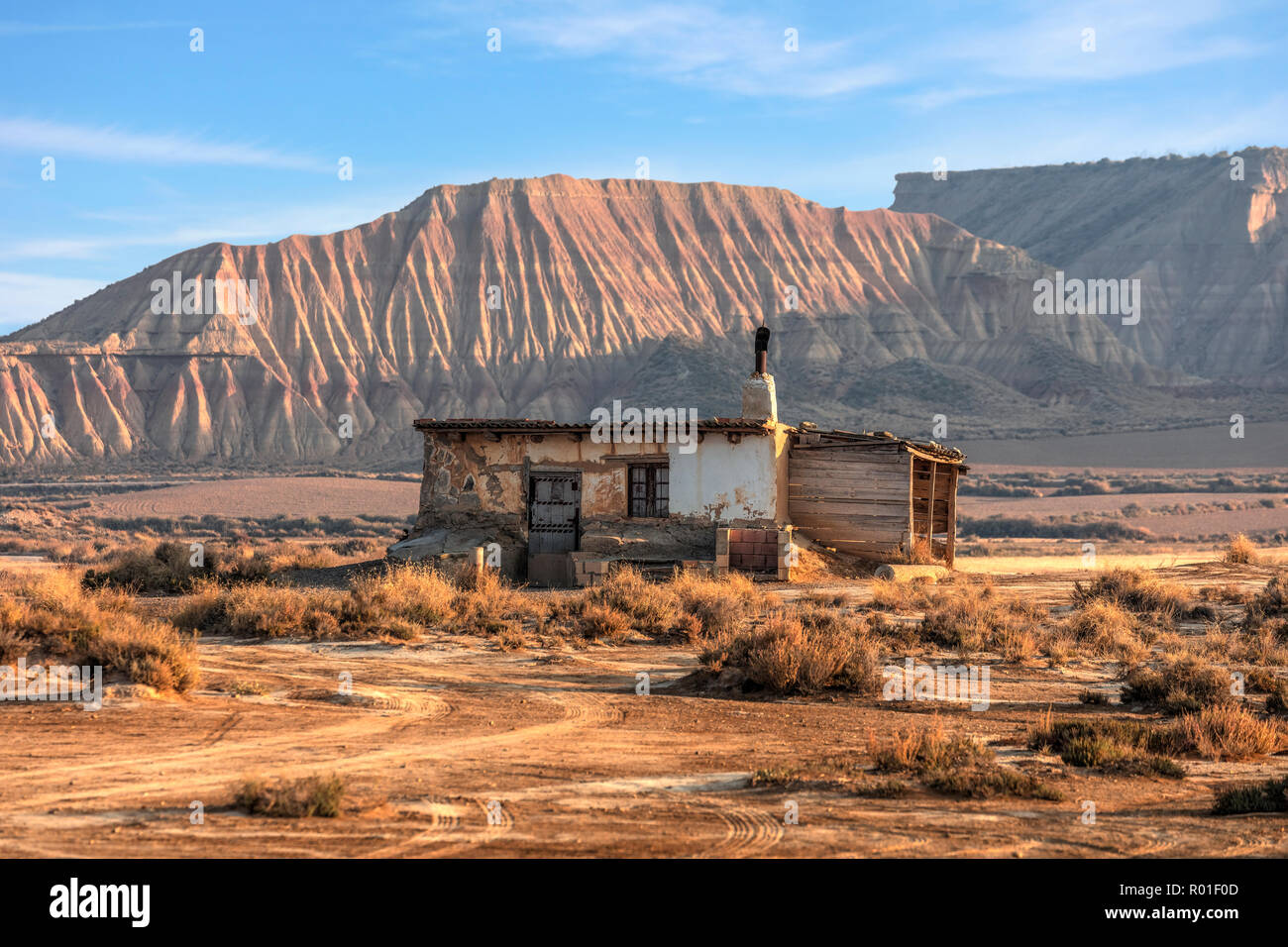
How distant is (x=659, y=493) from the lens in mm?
22797

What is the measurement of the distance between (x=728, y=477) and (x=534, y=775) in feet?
47.0

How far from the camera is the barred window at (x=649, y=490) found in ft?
74.7

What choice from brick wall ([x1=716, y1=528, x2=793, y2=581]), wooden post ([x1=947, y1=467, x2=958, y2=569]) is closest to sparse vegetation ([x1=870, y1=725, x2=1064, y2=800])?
brick wall ([x1=716, y1=528, x2=793, y2=581])

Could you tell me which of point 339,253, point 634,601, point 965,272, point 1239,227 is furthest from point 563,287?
point 634,601

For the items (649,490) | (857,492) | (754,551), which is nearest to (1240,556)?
(857,492)

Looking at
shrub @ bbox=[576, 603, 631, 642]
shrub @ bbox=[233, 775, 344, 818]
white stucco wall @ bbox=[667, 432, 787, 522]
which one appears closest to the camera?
shrub @ bbox=[233, 775, 344, 818]

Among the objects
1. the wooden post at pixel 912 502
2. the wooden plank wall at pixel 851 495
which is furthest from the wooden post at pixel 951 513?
the wooden plank wall at pixel 851 495

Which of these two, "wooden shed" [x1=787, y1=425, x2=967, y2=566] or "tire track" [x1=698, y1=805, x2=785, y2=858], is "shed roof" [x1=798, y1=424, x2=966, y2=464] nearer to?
"wooden shed" [x1=787, y1=425, x2=967, y2=566]

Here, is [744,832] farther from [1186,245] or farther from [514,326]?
[1186,245]

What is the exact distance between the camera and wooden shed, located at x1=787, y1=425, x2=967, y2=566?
23.1m

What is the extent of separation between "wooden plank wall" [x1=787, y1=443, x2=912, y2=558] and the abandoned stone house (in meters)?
0.02

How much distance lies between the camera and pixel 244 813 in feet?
23.9
